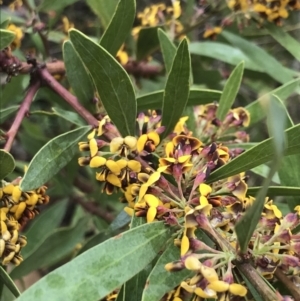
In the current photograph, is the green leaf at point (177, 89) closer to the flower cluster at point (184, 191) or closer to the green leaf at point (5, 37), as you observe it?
the flower cluster at point (184, 191)

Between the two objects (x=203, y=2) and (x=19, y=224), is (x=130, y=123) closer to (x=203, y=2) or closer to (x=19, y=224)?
(x=19, y=224)

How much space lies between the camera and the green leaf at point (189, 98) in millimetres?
960

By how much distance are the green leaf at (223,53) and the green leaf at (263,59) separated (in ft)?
0.06

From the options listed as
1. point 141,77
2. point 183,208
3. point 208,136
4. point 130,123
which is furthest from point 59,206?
point 183,208

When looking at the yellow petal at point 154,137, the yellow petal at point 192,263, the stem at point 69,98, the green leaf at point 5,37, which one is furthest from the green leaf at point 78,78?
the yellow petal at point 192,263

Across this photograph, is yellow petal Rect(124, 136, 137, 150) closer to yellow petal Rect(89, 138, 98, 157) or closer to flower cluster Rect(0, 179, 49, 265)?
yellow petal Rect(89, 138, 98, 157)

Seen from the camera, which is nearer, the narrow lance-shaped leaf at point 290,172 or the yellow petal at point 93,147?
the yellow petal at point 93,147

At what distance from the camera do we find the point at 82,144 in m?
0.77

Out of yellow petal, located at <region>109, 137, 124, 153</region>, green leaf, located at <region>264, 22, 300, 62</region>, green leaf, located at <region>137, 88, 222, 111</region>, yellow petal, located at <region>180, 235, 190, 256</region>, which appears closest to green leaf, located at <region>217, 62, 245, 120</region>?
green leaf, located at <region>137, 88, 222, 111</region>

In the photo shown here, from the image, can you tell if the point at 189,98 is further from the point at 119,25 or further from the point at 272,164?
the point at 272,164

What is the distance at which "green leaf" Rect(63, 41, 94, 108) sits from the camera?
950 mm

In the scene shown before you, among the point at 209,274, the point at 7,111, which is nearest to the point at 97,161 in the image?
the point at 209,274

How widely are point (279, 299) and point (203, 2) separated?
86 cm

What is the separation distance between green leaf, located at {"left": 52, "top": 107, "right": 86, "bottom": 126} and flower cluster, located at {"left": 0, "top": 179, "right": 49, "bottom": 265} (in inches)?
6.1
